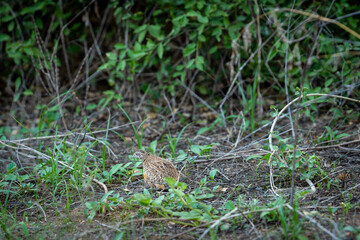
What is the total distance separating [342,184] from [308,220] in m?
0.63

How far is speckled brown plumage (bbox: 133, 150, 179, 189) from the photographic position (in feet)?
9.43

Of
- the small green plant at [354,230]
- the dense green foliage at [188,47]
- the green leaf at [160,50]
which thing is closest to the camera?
the small green plant at [354,230]

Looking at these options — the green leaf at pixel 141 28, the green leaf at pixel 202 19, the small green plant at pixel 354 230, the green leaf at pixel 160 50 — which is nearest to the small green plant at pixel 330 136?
the small green plant at pixel 354 230

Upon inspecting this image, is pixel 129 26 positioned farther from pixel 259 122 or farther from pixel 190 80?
pixel 259 122

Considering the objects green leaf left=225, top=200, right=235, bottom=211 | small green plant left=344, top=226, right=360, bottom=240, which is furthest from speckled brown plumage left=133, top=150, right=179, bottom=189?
small green plant left=344, top=226, right=360, bottom=240

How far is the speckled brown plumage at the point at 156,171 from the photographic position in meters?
2.87

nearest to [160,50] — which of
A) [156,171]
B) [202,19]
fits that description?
[202,19]

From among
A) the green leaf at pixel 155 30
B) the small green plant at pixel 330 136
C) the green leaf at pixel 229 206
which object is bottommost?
the small green plant at pixel 330 136

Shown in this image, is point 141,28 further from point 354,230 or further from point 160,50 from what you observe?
point 354,230

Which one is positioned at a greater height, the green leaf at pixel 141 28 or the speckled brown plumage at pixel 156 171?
the green leaf at pixel 141 28

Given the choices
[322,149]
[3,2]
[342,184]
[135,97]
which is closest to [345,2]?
[322,149]

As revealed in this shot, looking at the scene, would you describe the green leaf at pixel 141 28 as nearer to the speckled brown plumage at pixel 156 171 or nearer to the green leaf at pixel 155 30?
the green leaf at pixel 155 30

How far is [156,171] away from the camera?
9.46 feet

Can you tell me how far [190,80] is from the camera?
16.4 feet
